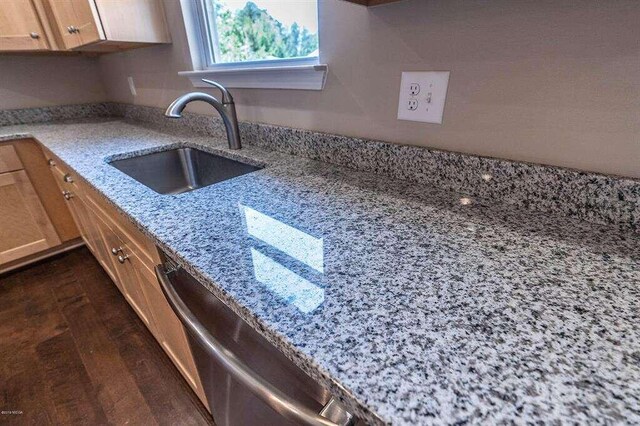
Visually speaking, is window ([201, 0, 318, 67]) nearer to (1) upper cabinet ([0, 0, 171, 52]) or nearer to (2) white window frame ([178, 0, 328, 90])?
(2) white window frame ([178, 0, 328, 90])

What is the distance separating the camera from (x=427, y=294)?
392 mm

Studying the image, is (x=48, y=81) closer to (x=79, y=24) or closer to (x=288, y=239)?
(x=79, y=24)

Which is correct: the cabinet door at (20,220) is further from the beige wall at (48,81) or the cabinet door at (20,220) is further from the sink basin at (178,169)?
the sink basin at (178,169)

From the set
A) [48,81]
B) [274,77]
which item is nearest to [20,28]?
[48,81]

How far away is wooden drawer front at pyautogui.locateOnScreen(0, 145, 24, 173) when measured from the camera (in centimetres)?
152

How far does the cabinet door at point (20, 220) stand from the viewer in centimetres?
158

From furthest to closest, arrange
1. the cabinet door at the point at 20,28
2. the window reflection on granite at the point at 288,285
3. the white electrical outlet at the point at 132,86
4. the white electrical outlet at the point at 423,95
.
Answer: the white electrical outlet at the point at 132,86
the cabinet door at the point at 20,28
the white electrical outlet at the point at 423,95
the window reflection on granite at the point at 288,285

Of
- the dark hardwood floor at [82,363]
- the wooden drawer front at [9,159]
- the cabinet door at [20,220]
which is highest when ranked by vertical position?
the wooden drawer front at [9,159]

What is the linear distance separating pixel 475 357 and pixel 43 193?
89.4 inches

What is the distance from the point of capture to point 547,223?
0.55m

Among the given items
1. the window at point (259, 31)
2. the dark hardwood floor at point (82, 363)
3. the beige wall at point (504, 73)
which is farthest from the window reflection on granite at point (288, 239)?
the dark hardwood floor at point (82, 363)

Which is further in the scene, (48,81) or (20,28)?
(48,81)

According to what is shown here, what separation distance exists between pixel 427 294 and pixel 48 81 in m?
2.73

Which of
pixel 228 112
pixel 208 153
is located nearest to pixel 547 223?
pixel 228 112
